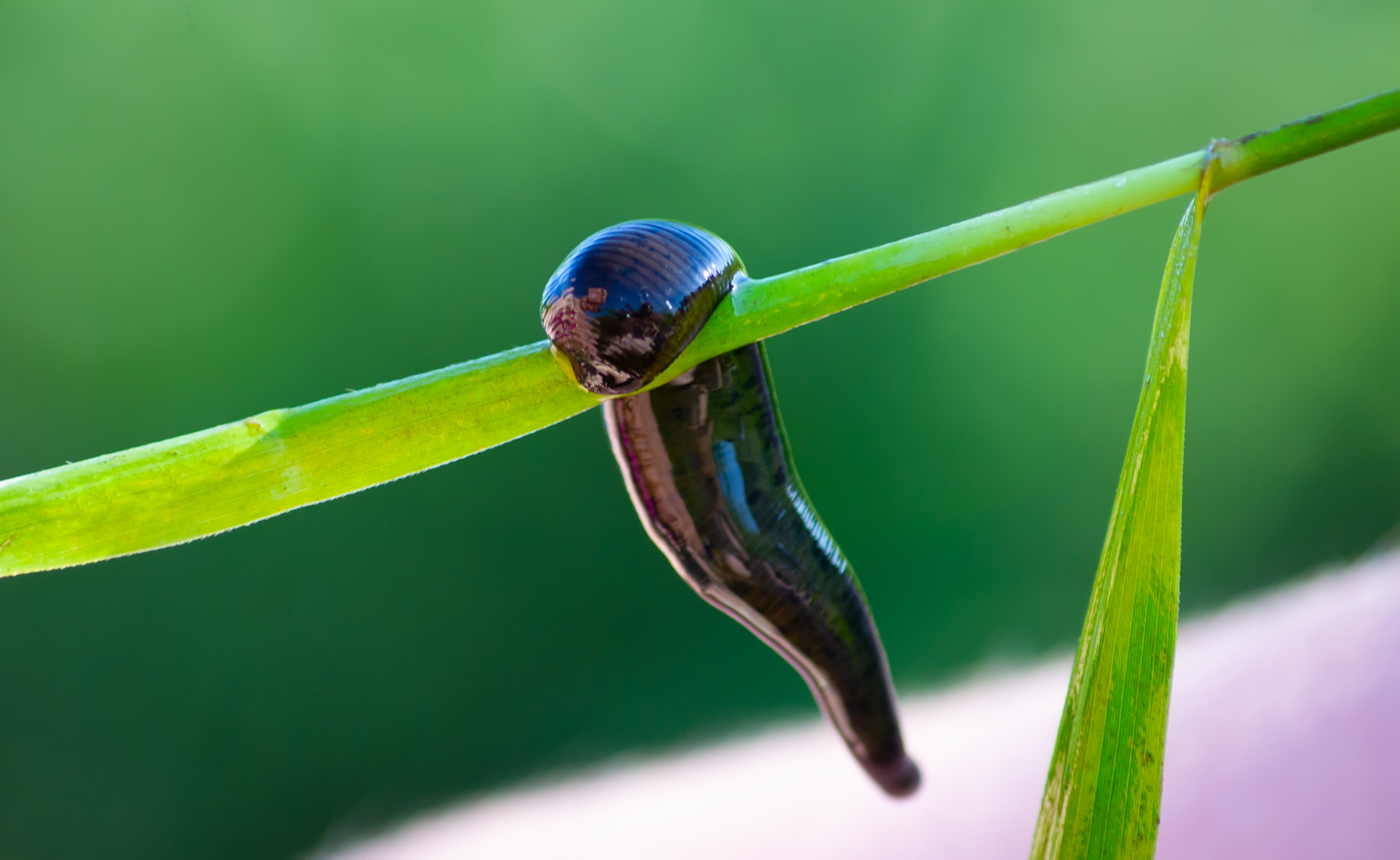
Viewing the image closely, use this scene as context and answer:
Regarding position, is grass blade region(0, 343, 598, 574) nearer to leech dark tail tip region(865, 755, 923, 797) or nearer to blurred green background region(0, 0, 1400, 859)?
leech dark tail tip region(865, 755, 923, 797)

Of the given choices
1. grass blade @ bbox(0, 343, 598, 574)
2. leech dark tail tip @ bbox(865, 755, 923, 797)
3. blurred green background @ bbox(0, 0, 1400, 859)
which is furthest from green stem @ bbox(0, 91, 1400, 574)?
blurred green background @ bbox(0, 0, 1400, 859)

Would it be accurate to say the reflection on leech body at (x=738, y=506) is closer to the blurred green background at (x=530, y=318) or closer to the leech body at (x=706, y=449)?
the leech body at (x=706, y=449)

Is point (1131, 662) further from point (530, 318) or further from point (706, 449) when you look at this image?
point (530, 318)

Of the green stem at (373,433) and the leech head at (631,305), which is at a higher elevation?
the leech head at (631,305)

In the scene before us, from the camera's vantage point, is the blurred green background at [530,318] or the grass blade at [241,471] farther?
the blurred green background at [530,318]

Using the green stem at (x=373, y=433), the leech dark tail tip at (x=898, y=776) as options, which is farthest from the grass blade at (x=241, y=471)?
the leech dark tail tip at (x=898, y=776)

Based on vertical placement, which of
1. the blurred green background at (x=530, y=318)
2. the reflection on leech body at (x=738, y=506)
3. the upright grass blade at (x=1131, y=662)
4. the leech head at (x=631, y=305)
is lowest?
the upright grass blade at (x=1131, y=662)

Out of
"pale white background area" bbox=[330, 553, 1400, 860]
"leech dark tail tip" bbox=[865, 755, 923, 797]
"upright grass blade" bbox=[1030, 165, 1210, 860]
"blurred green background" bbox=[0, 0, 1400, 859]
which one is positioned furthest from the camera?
"blurred green background" bbox=[0, 0, 1400, 859]
